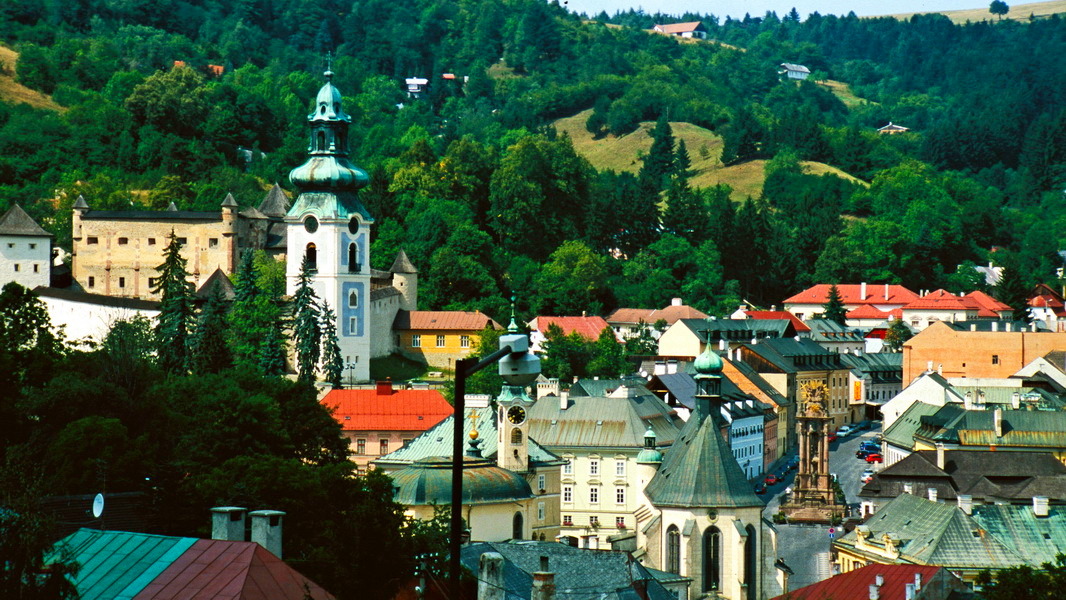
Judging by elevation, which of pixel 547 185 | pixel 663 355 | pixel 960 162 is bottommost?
pixel 663 355

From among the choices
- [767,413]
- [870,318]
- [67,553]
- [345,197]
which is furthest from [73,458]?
[870,318]

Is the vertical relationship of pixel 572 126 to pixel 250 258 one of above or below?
above

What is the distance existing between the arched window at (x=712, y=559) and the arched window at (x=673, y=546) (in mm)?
748

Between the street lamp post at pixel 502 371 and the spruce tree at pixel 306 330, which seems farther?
the spruce tree at pixel 306 330

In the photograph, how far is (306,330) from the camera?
77625 millimetres

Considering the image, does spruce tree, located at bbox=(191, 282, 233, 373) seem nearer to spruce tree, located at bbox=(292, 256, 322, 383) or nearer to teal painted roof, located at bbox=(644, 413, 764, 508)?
spruce tree, located at bbox=(292, 256, 322, 383)

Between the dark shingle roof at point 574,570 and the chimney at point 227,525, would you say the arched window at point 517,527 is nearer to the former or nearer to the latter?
the dark shingle roof at point 574,570

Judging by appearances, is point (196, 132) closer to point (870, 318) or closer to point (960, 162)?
point (870, 318)

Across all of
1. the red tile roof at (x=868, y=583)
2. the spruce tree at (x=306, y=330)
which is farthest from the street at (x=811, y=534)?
the spruce tree at (x=306, y=330)

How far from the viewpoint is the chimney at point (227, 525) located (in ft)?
102

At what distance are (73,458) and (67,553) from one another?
1327 centimetres

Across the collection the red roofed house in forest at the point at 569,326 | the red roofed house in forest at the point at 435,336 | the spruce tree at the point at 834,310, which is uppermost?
the spruce tree at the point at 834,310

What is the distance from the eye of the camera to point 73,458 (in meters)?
39.2

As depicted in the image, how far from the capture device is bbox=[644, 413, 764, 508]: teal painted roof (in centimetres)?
5112
